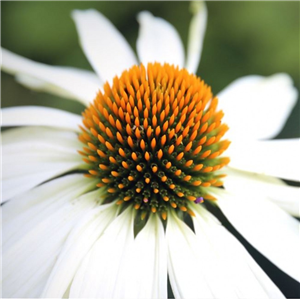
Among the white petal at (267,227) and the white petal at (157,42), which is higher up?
the white petal at (157,42)

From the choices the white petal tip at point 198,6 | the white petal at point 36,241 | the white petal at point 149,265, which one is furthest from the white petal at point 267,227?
the white petal tip at point 198,6

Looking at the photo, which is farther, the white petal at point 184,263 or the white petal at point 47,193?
the white petal at point 47,193

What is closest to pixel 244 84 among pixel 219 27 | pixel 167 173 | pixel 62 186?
pixel 219 27

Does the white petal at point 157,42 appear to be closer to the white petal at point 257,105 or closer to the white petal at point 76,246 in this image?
the white petal at point 257,105

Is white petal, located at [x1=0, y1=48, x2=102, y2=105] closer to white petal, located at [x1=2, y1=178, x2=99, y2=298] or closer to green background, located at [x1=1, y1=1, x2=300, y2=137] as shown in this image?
green background, located at [x1=1, y1=1, x2=300, y2=137]

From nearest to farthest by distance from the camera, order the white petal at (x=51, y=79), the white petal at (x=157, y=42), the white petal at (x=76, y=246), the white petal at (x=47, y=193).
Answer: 1. the white petal at (x=76, y=246)
2. the white petal at (x=47, y=193)
3. the white petal at (x=51, y=79)
4. the white petal at (x=157, y=42)

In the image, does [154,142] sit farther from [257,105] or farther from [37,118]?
[257,105]

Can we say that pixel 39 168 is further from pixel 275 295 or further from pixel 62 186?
pixel 275 295
